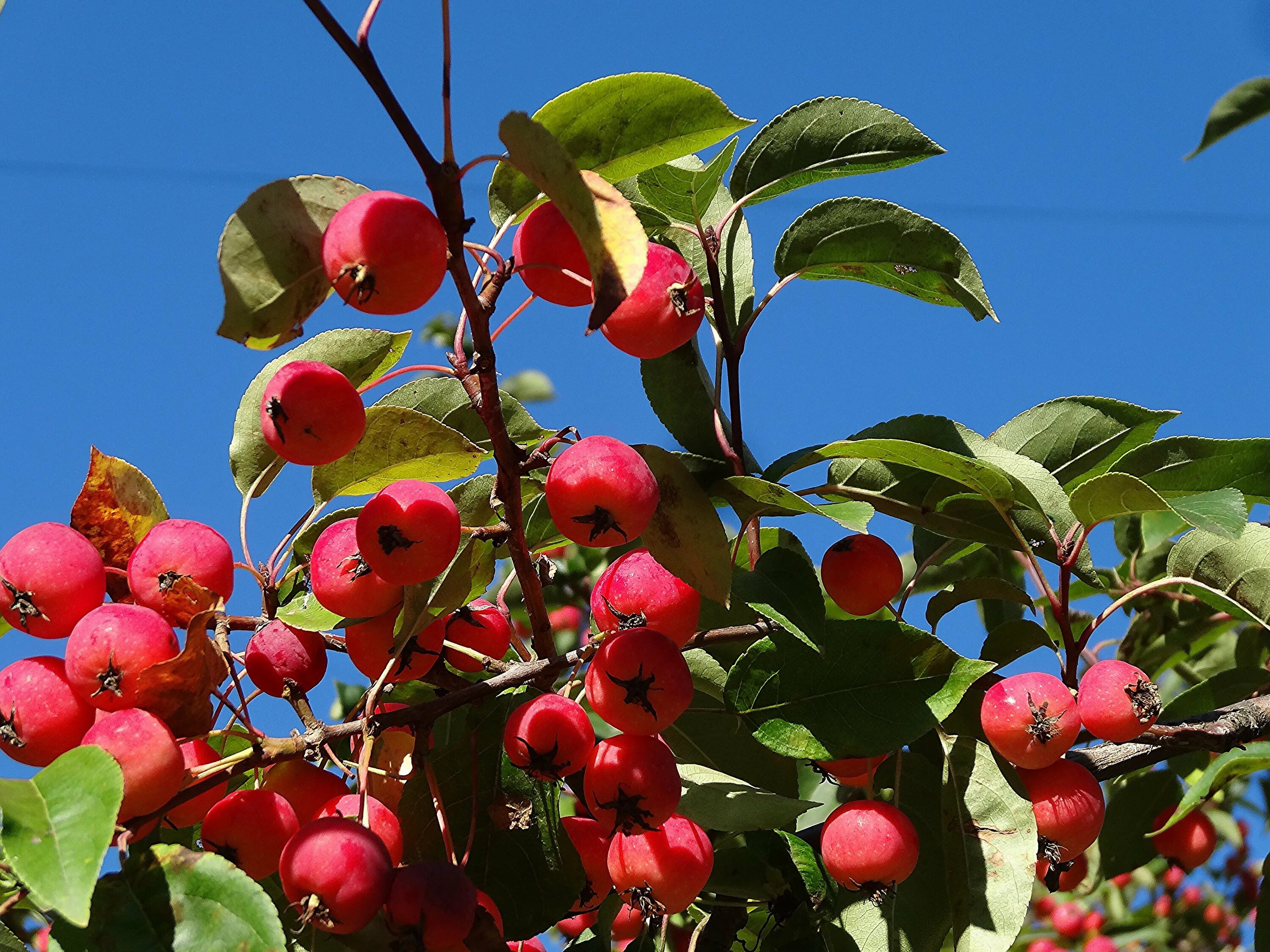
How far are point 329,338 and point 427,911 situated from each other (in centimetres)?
89

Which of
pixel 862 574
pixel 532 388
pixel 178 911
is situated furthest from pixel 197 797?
pixel 532 388

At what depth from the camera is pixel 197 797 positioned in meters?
1.52

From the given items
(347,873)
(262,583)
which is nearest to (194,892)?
(347,873)

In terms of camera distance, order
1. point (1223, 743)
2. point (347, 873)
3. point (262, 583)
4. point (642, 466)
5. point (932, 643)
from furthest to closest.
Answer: point (1223, 743), point (262, 583), point (932, 643), point (642, 466), point (347, 873)

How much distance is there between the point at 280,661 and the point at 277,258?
1.98 ft

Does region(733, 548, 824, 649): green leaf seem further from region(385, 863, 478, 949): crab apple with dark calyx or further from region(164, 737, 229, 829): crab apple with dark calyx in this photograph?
region(164, 737, 229, 829): crab apple with dark calyx

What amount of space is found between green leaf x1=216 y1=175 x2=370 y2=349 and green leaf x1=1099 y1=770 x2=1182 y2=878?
2141 mm

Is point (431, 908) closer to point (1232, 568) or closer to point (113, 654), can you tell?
point (113, 654)

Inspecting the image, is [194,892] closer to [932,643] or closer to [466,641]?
[466,641]

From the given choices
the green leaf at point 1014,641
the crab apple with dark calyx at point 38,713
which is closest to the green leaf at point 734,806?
the green leaf at point 1014,641

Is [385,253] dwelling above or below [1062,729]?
above

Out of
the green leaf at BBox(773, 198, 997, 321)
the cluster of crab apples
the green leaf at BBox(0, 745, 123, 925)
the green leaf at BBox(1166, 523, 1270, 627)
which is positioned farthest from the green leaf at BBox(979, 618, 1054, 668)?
the green leaf at BBox(0, 745, 123, 925)

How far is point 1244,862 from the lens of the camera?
192 inches

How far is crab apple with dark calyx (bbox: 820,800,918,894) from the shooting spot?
1.62 m
